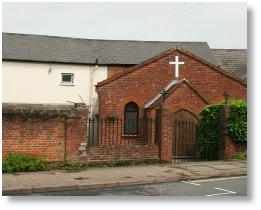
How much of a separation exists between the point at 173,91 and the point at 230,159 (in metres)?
4.90

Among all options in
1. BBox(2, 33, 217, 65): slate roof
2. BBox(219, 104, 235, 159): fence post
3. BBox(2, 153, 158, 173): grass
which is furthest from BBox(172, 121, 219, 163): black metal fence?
BBox(2, 33, 217, 65): slate roof

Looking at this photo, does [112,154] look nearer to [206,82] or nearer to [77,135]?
[77,135]

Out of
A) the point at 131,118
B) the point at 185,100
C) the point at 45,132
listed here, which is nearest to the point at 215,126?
the point at 185,100

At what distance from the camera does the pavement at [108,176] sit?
30.6 feet

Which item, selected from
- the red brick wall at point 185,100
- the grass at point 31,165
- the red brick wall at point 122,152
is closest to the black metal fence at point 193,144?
the red brick wall at point 185,100

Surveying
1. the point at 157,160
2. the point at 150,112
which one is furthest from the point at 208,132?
the point at 150,112

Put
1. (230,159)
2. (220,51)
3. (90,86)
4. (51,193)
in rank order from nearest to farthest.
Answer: (51,193) < (230,159) < (90,86) < (220,51)

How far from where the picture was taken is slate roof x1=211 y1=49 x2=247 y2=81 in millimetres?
29152

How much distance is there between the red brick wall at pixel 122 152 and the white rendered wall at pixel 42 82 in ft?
40.3

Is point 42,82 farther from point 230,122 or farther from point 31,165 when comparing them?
point 230,122

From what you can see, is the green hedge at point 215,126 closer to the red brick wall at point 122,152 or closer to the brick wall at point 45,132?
the red brick wall at point 122,152

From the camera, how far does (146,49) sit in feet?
93.0

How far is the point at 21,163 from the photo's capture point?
11539 mm

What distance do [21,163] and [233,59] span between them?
23494 mm
